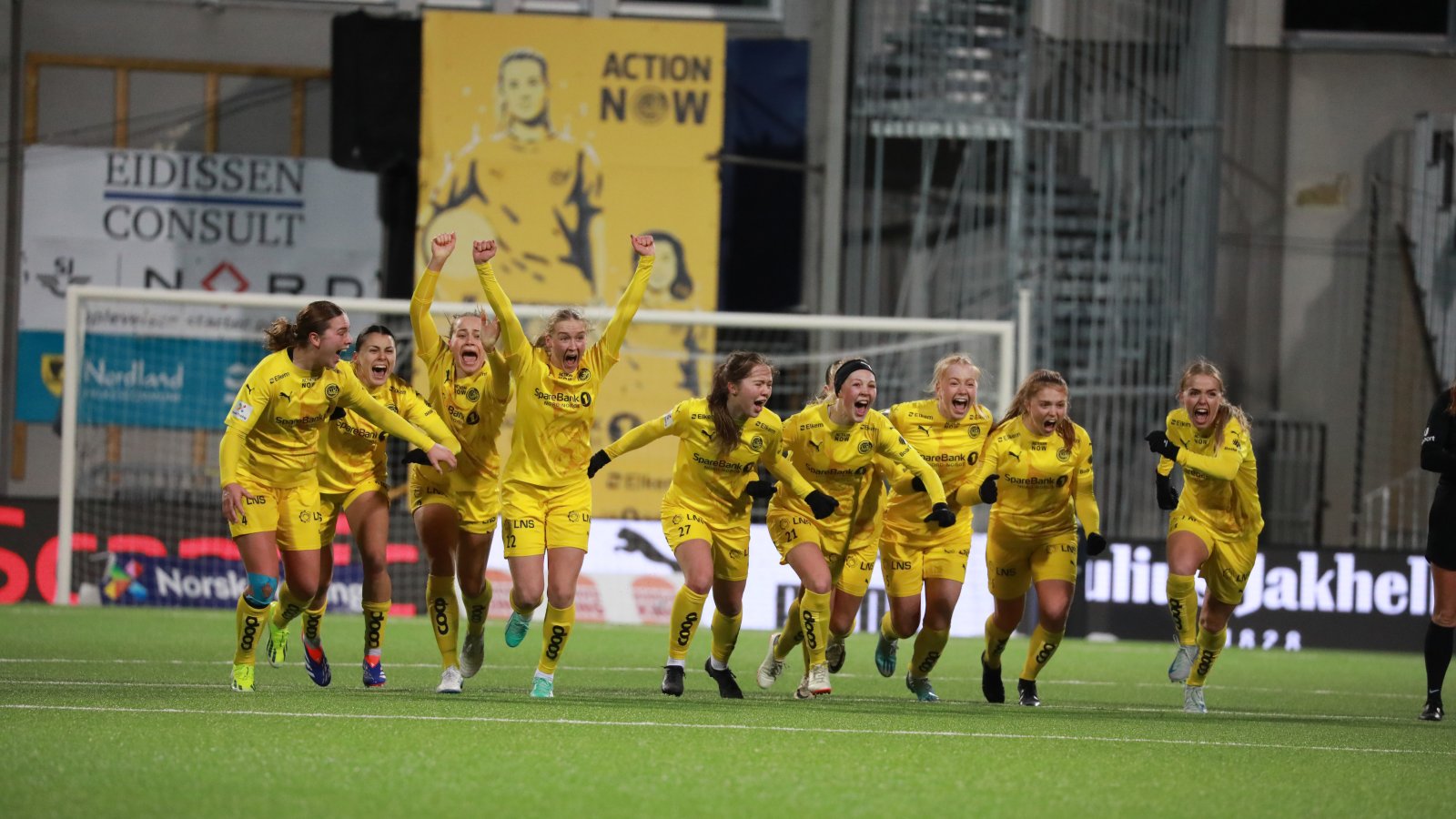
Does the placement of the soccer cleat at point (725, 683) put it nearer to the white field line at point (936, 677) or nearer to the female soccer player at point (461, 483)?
the female soccer player at point (461, 483)

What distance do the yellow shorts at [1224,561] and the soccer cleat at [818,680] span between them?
205 centimetres

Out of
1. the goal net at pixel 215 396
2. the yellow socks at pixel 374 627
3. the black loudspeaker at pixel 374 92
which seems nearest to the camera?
the yellow socks at pixel 374 627

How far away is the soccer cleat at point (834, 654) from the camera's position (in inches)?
386

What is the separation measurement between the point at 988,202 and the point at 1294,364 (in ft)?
17.0

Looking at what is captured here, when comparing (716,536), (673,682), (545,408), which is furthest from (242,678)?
(716,536)

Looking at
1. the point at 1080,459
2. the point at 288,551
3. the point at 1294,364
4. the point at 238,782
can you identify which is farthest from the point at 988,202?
the point at 238,782

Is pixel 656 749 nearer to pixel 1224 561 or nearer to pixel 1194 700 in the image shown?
pixel 1194 700

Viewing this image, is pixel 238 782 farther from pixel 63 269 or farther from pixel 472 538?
pixel 63 269

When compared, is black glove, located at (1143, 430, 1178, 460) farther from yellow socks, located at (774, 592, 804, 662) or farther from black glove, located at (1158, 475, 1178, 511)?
yellow socks, located at (774, 592, 804, 662)

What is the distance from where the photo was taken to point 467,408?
9023 mm

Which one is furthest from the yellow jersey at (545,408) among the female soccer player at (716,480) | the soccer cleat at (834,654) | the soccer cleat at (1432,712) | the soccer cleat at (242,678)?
the soccer cleat at (1432,712)

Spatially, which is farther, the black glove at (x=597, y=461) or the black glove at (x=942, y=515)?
the black glove at (x=942, y=515)

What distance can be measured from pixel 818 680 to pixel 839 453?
1.18 meters

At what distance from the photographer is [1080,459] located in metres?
9.23
